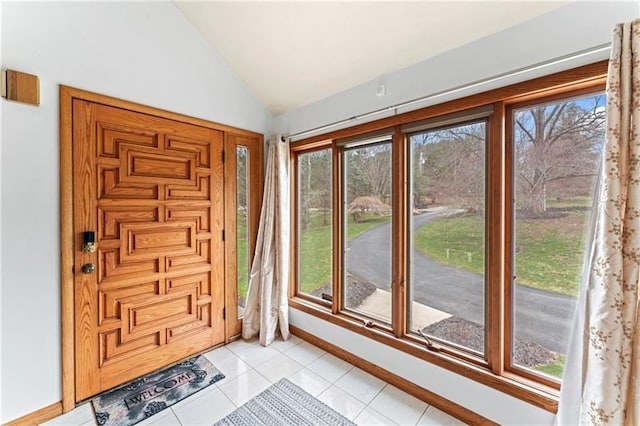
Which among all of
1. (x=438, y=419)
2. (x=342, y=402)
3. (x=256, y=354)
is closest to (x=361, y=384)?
(x=342, y=402)

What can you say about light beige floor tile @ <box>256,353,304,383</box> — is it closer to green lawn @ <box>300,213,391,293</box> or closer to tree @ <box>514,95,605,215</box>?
green lawn @ <box>300,213,391,293</box>

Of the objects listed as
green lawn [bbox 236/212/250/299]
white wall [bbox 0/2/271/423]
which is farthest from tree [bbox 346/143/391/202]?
white wall [bbox 0/2/271/423]

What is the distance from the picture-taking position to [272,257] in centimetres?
272

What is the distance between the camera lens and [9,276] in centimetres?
154

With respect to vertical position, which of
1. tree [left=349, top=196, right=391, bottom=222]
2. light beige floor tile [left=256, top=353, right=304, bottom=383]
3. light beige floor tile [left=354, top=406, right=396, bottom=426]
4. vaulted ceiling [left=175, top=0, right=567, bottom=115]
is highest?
vaulted ceiling [left=175, top=0, right=567, bottom=115]

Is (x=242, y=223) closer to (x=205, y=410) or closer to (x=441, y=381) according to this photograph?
(x=205, y=410)

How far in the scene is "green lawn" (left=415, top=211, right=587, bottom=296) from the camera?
4.70 ft

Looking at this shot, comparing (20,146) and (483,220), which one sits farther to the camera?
(483,220)

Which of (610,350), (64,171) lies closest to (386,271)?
(610,350)

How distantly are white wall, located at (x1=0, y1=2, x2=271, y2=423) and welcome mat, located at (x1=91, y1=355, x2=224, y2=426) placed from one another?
310 mm

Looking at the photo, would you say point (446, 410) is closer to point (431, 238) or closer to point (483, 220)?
point (431, 238)

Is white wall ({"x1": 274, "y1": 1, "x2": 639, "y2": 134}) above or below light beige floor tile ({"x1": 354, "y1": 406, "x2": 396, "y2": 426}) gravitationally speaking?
above

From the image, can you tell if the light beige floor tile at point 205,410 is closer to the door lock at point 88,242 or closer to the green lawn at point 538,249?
the door lock at point 88,242

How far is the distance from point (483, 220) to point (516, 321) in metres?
0.64
